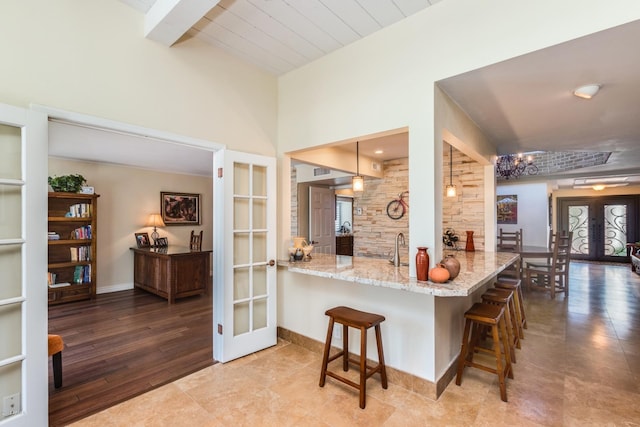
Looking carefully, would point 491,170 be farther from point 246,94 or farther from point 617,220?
point 617,220

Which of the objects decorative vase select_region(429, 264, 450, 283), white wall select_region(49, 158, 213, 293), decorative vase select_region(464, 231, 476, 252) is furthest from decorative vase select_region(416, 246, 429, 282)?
white wall select_region(49, 158, 213, 293)

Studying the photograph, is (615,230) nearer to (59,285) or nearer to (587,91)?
(587,91)

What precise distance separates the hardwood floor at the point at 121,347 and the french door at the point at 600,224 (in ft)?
37.3

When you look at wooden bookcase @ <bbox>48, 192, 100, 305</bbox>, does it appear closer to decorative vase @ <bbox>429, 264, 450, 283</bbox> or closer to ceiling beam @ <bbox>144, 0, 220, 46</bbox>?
ceiling beam @ <bbox>144, 0, 220, 46</bbox>

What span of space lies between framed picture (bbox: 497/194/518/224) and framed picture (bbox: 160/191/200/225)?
24.4ft

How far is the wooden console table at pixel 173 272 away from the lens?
5043mm

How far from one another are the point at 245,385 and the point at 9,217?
1958 mm

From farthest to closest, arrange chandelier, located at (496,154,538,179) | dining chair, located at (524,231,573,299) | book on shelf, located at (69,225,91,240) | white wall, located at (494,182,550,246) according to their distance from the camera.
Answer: white wall, located at (494,182,550,246), chandelier, located at (496,154,538,179), dining chair, located at (524,231,573,299), book on shelf, located at (69,225,91,240)

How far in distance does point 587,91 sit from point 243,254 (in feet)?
10.6

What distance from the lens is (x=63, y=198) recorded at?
5.11m

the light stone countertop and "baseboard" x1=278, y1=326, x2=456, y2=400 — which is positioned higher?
the light stone countertop

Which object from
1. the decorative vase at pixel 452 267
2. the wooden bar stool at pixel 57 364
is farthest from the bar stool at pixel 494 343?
the wooden bar stool at pixel 57 364

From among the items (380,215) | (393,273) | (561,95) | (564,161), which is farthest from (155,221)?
(564,161)

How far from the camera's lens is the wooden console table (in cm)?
504
